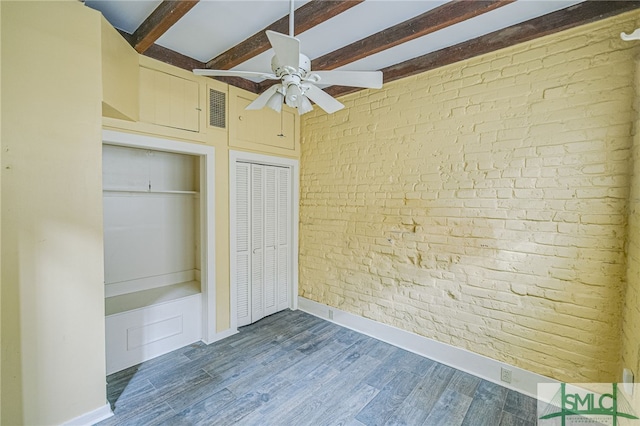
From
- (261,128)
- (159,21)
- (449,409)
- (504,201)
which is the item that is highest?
(159,21)

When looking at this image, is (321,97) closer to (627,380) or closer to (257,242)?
(257,242)

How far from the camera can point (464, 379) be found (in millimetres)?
2363

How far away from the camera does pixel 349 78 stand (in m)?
1.65

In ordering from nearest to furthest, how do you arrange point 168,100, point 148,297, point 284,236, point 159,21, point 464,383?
point 159,21, point 464,383, point 168,100, point 148,297, point 284,236

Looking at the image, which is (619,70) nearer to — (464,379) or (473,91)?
(473,91)

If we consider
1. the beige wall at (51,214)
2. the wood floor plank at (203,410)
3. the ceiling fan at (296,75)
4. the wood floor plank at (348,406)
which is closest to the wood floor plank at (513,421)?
the wood floor plank at (348,406)

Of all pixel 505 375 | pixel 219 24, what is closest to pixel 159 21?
pixel 219 24

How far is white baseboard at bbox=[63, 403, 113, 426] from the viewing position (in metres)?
1.80

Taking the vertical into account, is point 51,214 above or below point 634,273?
above

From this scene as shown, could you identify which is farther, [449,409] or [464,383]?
[464,383]

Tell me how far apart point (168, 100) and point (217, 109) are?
0.48 metres

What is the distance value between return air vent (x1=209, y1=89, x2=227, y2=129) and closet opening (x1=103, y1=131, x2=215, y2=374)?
324 millimetres

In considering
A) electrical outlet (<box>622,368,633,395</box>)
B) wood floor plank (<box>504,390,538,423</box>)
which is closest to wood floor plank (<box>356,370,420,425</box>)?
wood floor plank (<box>504,390,538,423</box>)

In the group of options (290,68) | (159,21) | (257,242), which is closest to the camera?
(290,68)
